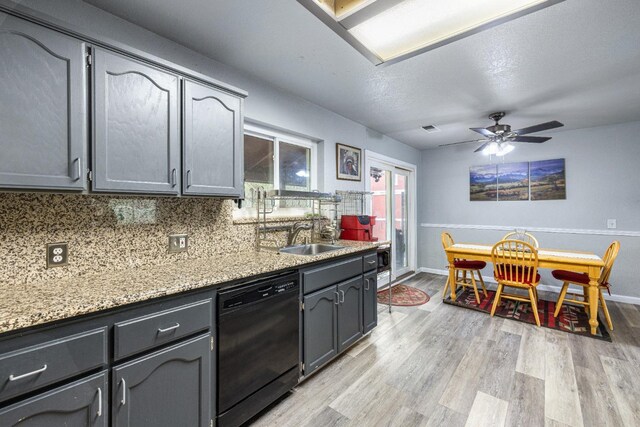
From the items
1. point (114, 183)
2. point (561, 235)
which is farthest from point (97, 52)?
point (561, 235)

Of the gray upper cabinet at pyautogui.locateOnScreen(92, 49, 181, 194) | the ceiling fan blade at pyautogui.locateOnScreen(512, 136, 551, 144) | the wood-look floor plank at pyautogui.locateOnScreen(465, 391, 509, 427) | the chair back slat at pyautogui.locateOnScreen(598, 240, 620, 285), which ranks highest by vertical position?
the ceiling fan blade at pyautogui.locateOnScreen(512, 136, 551, 144)

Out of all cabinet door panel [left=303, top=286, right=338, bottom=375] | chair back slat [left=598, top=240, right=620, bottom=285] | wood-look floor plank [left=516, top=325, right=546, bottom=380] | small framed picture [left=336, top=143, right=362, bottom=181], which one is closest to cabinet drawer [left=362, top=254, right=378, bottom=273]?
cabinet door panel [left=303, top=286, right=338, bottom=375]

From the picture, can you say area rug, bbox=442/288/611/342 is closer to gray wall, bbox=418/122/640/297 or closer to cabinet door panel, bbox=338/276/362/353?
gray wall, bbox=418/122/640/297

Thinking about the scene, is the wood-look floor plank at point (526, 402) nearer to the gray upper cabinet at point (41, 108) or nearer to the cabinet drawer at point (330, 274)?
the cabinet drawer at point (330, 274)

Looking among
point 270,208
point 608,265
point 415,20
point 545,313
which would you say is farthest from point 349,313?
point 608,265

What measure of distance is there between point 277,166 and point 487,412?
7.88ft

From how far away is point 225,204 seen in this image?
2.18 meters

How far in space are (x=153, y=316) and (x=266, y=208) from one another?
1.47 metres

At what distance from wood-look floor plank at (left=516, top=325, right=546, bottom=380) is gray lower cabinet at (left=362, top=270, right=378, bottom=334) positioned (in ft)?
3.78

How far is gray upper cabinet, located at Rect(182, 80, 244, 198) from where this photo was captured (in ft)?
5.46

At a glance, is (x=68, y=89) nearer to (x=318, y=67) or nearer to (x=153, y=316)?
Result: (x=153, y=316)

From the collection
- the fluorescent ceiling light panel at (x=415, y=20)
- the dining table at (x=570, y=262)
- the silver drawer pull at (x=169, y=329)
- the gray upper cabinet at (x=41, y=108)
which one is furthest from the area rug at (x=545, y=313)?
the gray upper cabinet at (x=41, y=108)

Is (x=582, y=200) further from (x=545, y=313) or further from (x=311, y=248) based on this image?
(x=311, y=248)

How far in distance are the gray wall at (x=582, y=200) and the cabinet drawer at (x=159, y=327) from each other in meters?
4.66
